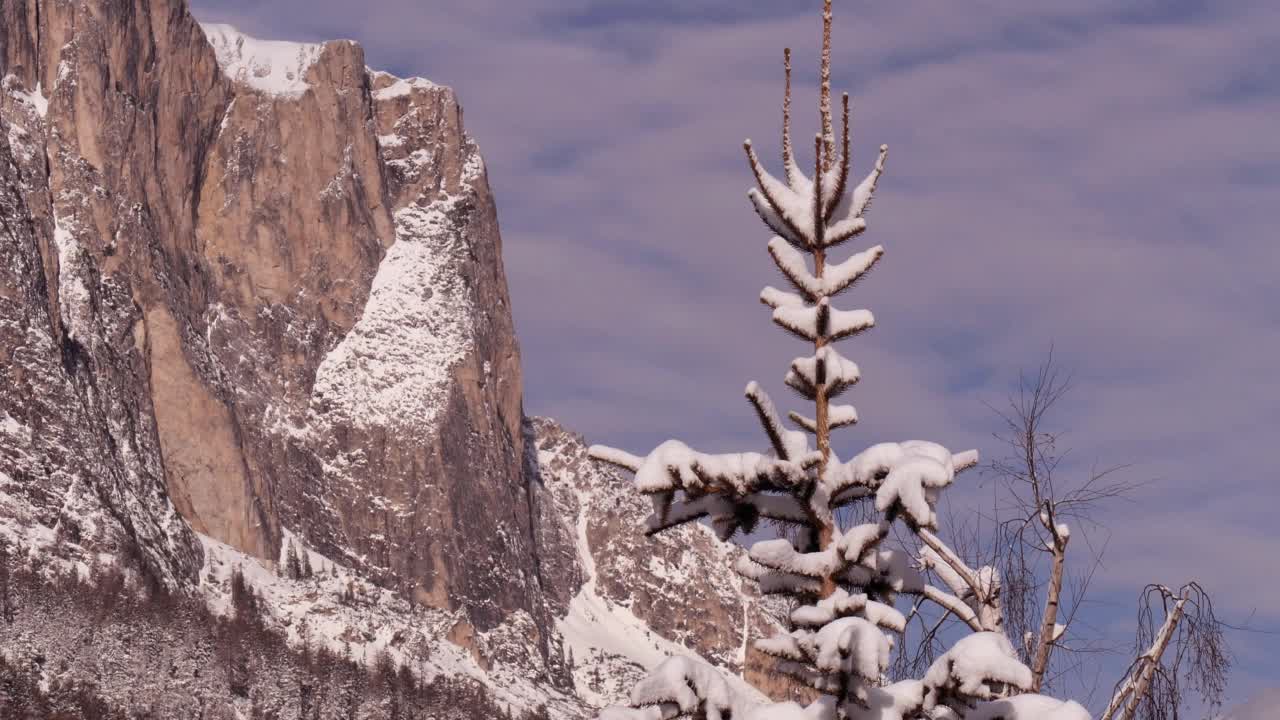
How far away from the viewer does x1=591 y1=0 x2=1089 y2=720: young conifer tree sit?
41.5ft

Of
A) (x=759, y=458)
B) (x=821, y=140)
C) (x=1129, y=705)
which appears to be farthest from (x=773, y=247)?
(x=1129, y=705)

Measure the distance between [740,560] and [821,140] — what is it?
3224 mm

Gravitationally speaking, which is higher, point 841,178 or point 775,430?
point 841,178

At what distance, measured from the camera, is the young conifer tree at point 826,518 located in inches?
498

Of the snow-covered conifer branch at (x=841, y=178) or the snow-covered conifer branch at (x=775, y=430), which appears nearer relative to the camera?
the snow-covered conifer branch at (x=775, y=430)

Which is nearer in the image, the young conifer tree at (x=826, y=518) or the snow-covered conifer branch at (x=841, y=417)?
the young conifer tree at (x=826, y=518)

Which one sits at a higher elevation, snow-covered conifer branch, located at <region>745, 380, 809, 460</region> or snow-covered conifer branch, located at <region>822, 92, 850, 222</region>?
snow-covered conifer branch, located at <region>822, 92, 850, 222</region>

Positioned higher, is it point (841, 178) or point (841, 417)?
point (841, 178)

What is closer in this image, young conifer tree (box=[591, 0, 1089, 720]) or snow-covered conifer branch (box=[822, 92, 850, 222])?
young conifer tree (box=[591, 0, 1089, 720])

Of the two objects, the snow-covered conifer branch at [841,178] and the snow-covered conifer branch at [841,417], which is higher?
the snow-covered conifer branch at [841,178]

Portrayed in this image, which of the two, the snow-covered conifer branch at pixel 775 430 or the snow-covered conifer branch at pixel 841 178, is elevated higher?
the snow-covered conifer branch at pixel 841 178

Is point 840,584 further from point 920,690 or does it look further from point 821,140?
point 821,140

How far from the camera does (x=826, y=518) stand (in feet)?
46.8

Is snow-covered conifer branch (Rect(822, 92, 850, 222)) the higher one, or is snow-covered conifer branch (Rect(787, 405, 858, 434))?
snow-covered conifer branch (Rect(822, 92, 850, 222))
